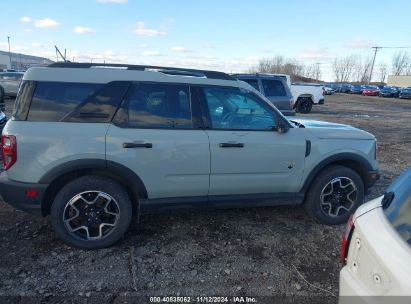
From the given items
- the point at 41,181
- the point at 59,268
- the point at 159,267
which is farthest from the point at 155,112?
the point at 59,268

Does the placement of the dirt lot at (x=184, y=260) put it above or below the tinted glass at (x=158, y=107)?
below

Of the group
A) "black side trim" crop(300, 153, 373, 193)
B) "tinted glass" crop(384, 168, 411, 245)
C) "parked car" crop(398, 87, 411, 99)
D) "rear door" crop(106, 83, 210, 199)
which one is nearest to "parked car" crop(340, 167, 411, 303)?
"tinted glass" crop(384, 168, 411, 245)

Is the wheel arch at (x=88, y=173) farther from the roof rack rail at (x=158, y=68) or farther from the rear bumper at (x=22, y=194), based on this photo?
the roof rack rail at (x=158, y=68)

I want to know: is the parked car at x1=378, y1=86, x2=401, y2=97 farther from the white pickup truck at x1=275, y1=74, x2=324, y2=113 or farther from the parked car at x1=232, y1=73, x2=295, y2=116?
the parked car at x1=232, y1=73, x2=295, y2=116

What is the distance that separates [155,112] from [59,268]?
1803 mm

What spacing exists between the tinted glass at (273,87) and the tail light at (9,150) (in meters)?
8.76

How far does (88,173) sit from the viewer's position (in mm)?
3250

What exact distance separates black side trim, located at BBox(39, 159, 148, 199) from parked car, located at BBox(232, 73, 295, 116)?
7.91 metres

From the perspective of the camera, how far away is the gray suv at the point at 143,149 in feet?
10.0

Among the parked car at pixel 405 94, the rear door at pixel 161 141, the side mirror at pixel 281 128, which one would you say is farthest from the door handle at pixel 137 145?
the parked car at pixel 405 94

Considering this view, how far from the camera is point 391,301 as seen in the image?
1.39 metres

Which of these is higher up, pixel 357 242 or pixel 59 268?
pixel 357 242

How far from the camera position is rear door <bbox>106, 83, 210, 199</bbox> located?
3178mm

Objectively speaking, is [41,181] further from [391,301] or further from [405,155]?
[405,155]
